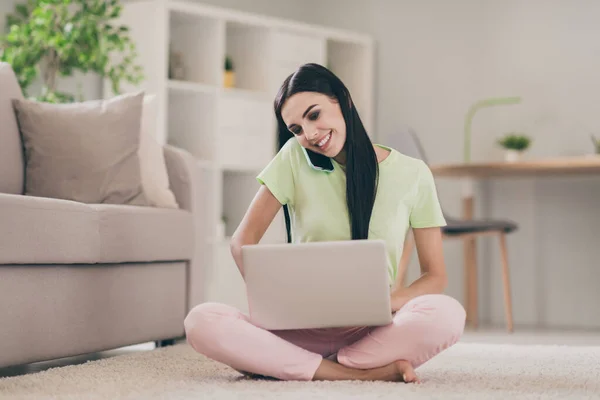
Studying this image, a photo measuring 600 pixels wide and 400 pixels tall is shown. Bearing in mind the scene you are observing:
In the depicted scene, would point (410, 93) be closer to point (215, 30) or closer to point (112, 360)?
point (215, 30)

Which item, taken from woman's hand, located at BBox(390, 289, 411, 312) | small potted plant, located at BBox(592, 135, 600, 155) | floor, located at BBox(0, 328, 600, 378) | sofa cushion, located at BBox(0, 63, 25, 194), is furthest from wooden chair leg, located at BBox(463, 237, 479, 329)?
woman's hand, located at BBox(390, 289, 411, 312)

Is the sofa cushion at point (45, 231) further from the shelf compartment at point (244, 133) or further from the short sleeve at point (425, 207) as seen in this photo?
the shelf compartment at point (244, 133)

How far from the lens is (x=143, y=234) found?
2945 millimetres

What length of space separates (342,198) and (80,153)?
1.16 metres

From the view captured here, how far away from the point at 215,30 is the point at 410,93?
4.00ft

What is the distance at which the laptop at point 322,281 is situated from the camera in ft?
6.23

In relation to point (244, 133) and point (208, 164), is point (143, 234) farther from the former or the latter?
point (244, 133)

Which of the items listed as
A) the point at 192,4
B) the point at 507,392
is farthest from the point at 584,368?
the point at 192,4

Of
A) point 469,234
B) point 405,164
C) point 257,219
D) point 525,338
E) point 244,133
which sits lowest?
point 525,338

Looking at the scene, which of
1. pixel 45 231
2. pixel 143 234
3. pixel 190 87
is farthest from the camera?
pixel 190 87

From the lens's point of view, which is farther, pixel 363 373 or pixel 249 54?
pixel 249 54

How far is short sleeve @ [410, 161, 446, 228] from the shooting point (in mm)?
2221

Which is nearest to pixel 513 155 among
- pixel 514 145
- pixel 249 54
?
pixel 514 145

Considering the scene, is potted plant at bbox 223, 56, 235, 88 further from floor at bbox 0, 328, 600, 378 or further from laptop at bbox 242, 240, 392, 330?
laptop at bbox 242, 240, 392, 330
